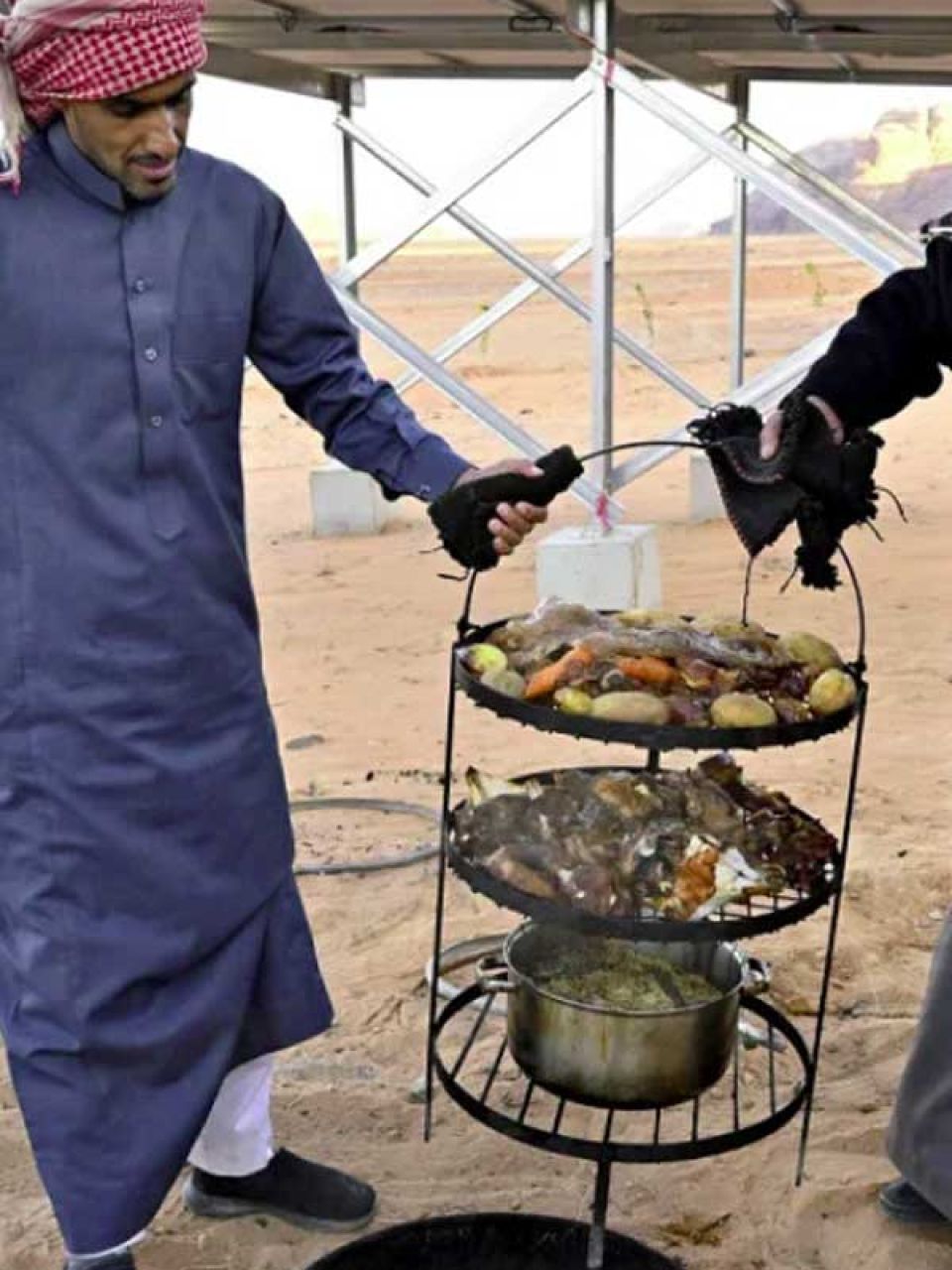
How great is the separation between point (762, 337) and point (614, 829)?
23.2m

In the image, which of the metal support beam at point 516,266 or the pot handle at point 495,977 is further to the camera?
the metal support beam at point 516,266

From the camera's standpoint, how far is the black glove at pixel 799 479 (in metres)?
2.41

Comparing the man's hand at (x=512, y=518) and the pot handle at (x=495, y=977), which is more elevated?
the man's hand at (x=512, y=518)

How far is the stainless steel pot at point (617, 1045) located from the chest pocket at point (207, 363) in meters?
0.97

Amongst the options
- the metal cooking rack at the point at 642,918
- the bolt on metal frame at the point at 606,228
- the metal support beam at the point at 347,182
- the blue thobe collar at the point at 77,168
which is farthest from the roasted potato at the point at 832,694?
the metal support beam at the point at 347,182

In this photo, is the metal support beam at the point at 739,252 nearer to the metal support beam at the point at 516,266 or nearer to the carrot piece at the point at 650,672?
the metal support beam at the point at 516,266

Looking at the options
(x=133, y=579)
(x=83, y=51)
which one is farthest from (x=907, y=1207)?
(x=83, y=51)

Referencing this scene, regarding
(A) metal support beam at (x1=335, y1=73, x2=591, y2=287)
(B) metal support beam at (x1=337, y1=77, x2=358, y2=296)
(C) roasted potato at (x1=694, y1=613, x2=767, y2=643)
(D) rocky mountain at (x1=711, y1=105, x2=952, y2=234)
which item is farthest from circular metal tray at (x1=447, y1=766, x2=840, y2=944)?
(D) rocky mountain at (x1=711, y1=105, x2=952, y2=234)

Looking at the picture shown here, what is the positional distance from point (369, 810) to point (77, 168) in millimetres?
3021

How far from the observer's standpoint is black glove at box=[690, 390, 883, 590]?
2410 millimetres

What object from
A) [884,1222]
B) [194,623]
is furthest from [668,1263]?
[194,623]

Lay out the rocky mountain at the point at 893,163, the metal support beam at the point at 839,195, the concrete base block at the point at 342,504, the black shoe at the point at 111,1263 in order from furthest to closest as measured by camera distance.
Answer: the rocky mountain at the point at 893,163 < the concrete base block at the point at 342,504 < the metal support beam at the point at 839,195 < the black shoe at the point at 111,1263

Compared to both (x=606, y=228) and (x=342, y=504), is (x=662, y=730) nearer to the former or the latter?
(x=606, y=228)

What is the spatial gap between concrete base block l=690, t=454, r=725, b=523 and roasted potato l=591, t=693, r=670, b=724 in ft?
23.8
